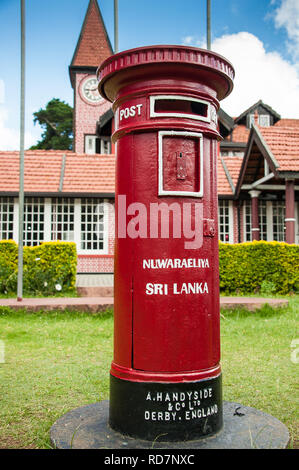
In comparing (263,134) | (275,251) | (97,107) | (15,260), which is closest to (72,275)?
(15,260)

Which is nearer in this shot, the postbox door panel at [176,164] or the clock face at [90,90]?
the postbox door panel at [176,164]

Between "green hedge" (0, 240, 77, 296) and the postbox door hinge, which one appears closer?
the postbox door hinge

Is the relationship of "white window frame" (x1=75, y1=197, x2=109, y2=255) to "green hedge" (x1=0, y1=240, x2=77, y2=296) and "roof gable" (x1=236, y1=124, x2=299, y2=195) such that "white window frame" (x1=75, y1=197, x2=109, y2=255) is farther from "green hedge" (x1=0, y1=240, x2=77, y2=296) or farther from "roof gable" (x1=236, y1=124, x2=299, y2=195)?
"green hedge" (x1=0, y1=240, x2=77, y2=296)

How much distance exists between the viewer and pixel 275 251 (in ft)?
36.7

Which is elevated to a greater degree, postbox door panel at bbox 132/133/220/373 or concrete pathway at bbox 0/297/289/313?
postbox door panel at bbox 132/133/220/373

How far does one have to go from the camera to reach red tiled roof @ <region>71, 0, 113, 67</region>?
→ 27109 mm

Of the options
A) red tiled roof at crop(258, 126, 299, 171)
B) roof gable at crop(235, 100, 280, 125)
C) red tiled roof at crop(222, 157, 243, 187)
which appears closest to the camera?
red tiled roof at crop(258, 126, 299, 171)

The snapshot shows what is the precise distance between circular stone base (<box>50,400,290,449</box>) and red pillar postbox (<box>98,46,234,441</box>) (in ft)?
0.26

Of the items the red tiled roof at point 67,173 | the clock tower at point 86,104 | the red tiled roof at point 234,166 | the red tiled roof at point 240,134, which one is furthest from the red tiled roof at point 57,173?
the red tiled roof at point 240,134

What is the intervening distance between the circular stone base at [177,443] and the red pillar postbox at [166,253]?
0.08 meters

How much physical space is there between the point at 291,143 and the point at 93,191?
23.5ft

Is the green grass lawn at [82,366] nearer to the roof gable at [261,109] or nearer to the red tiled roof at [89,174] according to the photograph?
the red tiled roof at [89,174]

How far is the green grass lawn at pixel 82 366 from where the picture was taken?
372 centimetres

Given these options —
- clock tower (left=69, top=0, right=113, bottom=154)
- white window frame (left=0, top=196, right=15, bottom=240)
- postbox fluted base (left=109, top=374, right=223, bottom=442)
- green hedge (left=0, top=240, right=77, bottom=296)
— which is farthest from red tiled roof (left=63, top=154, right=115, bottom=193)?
postbox fluted base (left=109, top=374, right=223, bottom=442)
